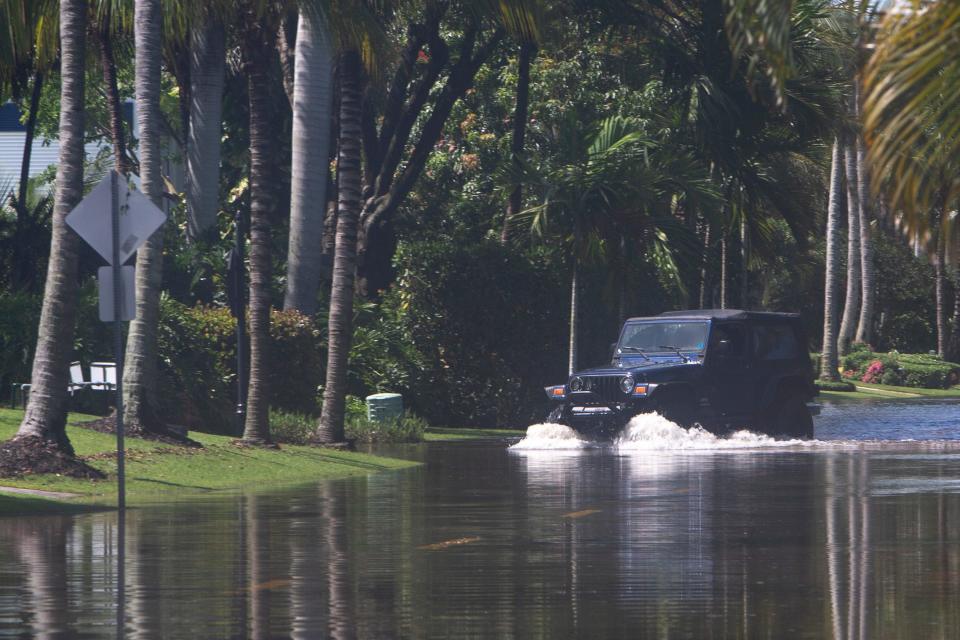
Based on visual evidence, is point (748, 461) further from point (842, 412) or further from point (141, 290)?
point (842, 412)

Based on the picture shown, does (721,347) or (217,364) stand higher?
(721,347)

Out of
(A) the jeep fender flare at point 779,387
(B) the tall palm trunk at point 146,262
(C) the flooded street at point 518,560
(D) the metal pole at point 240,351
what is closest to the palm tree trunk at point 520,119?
(A) the jeep fender flare at point 779,387

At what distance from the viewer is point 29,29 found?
23219mm

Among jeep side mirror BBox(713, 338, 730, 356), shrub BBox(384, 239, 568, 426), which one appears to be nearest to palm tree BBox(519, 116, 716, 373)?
shrub BBox(384, 239, 568, 426)

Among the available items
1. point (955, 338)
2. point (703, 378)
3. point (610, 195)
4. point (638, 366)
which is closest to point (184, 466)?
point (638, 366)

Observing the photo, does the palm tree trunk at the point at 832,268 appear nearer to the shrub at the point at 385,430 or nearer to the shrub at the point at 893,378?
the shrub at the point at 893,378

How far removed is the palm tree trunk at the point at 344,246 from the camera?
89.7 feet

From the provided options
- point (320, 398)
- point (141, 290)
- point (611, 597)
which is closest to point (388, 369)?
point (320, 398)

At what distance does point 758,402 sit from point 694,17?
1010 cm

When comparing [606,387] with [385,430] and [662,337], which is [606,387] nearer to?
[662,337]

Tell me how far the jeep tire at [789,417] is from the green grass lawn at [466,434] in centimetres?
525

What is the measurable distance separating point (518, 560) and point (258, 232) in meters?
13.5

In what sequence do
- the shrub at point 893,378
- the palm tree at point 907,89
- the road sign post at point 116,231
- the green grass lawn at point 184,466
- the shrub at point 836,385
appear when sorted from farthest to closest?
the shrub at point 893,378
the shrub at point 836,385
the green grass lawn at point 184,466
the road sign post at point 116,231
the palm tree at point 907,89

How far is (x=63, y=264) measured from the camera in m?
20.7
